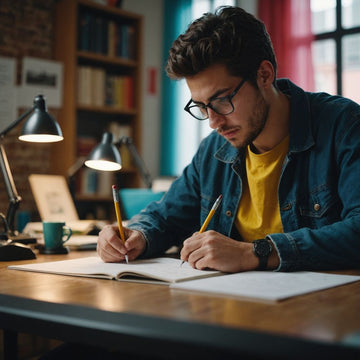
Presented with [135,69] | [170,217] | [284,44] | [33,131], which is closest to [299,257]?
[170,217]

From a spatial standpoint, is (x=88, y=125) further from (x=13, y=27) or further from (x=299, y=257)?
(x=299, y=257)

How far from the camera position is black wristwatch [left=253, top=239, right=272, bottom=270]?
111cm

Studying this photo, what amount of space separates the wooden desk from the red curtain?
10.2 feet

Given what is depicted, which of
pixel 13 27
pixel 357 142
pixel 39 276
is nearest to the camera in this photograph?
pixel 39 276

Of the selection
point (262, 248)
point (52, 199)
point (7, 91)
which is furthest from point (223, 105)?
point (7, 91)

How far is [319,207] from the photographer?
1.37 m

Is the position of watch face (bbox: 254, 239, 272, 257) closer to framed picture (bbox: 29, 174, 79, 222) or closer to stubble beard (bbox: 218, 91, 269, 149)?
stubble beard (bbox: 218, 91, 269, 149)

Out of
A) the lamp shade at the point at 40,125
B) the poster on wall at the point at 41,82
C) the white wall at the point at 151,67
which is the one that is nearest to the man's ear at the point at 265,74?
the lamp shade at the point at 40,125

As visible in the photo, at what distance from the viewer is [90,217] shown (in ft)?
12.3

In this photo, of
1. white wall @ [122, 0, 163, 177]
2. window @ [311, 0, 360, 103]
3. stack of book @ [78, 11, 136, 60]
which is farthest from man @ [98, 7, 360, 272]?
white wall @ [122, 0, 163, 177]

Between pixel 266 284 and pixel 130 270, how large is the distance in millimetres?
284

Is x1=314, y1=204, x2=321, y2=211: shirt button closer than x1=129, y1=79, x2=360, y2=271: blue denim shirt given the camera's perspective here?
No

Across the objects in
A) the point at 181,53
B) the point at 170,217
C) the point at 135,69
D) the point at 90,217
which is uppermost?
the point at 135,69

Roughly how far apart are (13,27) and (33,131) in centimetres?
235
